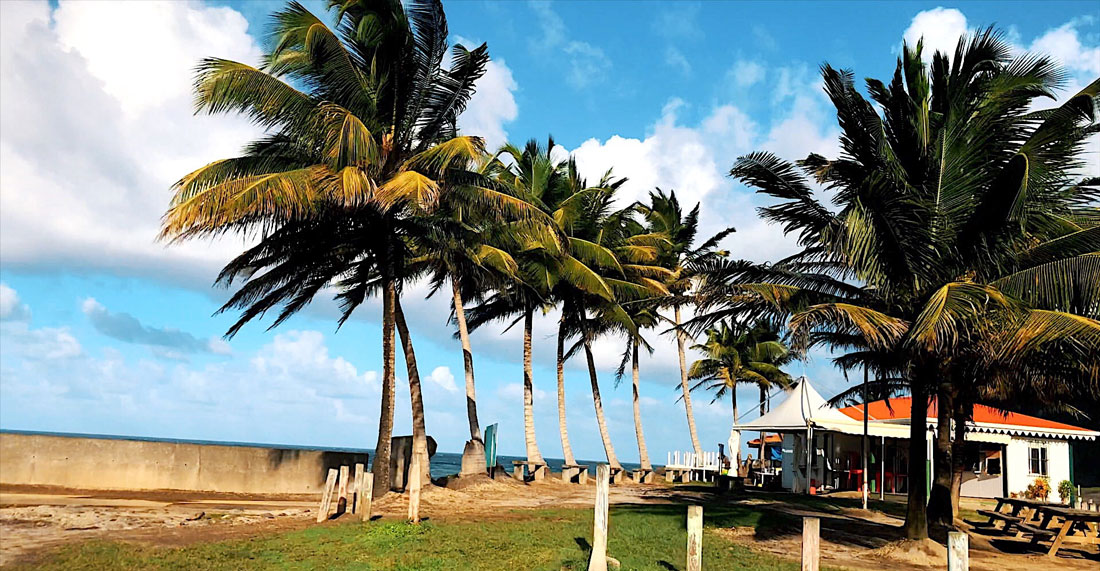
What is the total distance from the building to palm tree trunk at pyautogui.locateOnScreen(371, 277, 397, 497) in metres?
14.0

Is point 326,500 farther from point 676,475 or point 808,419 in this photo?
point 676,475

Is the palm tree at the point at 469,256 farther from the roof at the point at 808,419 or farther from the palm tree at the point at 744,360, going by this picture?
the palm tree at the point at 744,360

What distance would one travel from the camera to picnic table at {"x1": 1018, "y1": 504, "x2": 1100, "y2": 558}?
1425 centimetres

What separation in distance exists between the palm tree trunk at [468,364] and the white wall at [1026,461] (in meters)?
19.1

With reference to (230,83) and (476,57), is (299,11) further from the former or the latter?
(476,57)

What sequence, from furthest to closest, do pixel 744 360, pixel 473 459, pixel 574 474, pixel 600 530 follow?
pixel 744 360 < pixel 574 474 < pixel 473 459 < pixel 600 530

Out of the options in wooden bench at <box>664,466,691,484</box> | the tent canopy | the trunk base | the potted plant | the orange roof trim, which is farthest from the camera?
wooden bench at <box>664,466,691,484</box>

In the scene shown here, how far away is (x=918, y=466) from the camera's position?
13852 millimetres

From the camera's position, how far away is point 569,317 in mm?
31000

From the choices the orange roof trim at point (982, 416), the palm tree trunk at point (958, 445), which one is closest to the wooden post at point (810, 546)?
the palm tree trunk at point (958, 445)

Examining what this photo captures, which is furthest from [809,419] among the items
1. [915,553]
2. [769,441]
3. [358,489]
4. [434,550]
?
[769,441]

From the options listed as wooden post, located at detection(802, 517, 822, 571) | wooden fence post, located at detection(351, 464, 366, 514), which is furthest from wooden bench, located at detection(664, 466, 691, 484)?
wooden post, located at detection(802, 517, 822, 571)

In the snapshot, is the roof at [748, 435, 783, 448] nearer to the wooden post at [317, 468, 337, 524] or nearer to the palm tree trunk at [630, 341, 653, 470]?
the palm tree trunk at [630, 341, 653, 470]

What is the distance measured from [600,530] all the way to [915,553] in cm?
588
